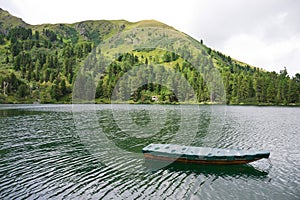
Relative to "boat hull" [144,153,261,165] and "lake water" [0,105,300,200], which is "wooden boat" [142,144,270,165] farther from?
"lake water" [0,105,300,200]

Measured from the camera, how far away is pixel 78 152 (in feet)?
121

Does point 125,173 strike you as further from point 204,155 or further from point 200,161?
point 204,155

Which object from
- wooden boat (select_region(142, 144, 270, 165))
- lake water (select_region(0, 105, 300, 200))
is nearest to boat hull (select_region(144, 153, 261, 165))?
wooden boat (select_region(142, 144, 270, 165))

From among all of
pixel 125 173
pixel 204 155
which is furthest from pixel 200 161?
pixel 125 173

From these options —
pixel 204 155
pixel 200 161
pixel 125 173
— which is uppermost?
pixel 204 155

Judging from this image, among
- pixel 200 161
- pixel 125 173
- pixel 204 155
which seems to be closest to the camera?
pixel 125 173

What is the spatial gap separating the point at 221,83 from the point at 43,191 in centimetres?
19132

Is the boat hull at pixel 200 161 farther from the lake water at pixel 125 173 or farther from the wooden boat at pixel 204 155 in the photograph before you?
the lake water at pixel 125 173

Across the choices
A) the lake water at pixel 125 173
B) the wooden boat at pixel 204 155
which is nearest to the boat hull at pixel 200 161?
the wooden boat at pixel 204 155

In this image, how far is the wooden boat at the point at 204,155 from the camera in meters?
29.3

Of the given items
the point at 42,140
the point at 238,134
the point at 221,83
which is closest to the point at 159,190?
the point at 42,140

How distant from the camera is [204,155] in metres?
29.7

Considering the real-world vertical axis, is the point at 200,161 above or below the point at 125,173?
above

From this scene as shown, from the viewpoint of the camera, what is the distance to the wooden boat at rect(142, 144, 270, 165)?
29.3 meters
